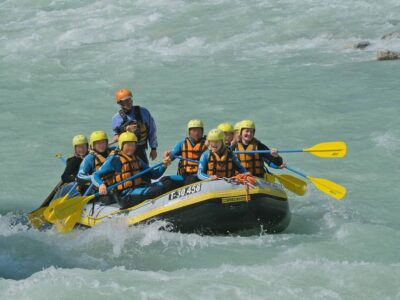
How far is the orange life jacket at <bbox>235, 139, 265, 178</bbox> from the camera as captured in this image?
859cm

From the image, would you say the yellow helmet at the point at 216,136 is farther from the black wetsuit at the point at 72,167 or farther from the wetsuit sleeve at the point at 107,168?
the black wetsuit at the point at 72,167

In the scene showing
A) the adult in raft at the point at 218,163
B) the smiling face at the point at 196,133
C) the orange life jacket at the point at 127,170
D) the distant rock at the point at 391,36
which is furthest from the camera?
the distant rock at the point at 391,36

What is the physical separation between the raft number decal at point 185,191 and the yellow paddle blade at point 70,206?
928 mm

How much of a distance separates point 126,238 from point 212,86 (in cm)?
938

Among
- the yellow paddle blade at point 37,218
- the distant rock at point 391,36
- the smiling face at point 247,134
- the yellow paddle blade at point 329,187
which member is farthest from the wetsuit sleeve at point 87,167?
the distant rock at point 391,36

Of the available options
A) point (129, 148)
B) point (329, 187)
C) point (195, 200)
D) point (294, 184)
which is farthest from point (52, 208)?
point (329, 187)

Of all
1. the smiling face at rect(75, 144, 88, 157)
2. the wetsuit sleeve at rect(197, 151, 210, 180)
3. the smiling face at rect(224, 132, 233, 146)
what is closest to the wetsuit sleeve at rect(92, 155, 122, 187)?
the smiling face at rect(75, 144, 88, 157)

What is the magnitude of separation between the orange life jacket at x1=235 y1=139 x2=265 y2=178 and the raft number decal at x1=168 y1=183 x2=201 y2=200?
86 centimetres

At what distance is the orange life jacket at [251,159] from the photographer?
8.59 metres

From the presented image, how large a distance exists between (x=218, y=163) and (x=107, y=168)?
115 cm

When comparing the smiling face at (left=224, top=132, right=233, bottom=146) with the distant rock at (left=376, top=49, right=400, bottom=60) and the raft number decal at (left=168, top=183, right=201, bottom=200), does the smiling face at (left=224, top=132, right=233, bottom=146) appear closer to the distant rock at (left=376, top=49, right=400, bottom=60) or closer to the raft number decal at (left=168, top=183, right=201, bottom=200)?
the raft number decal at (left=168, top=183, right=201, bottom=200)

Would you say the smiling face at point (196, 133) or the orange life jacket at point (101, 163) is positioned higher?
the smiling face at point (196, 133)

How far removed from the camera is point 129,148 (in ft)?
27.2

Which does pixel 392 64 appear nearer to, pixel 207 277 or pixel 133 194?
pixel 133 194
